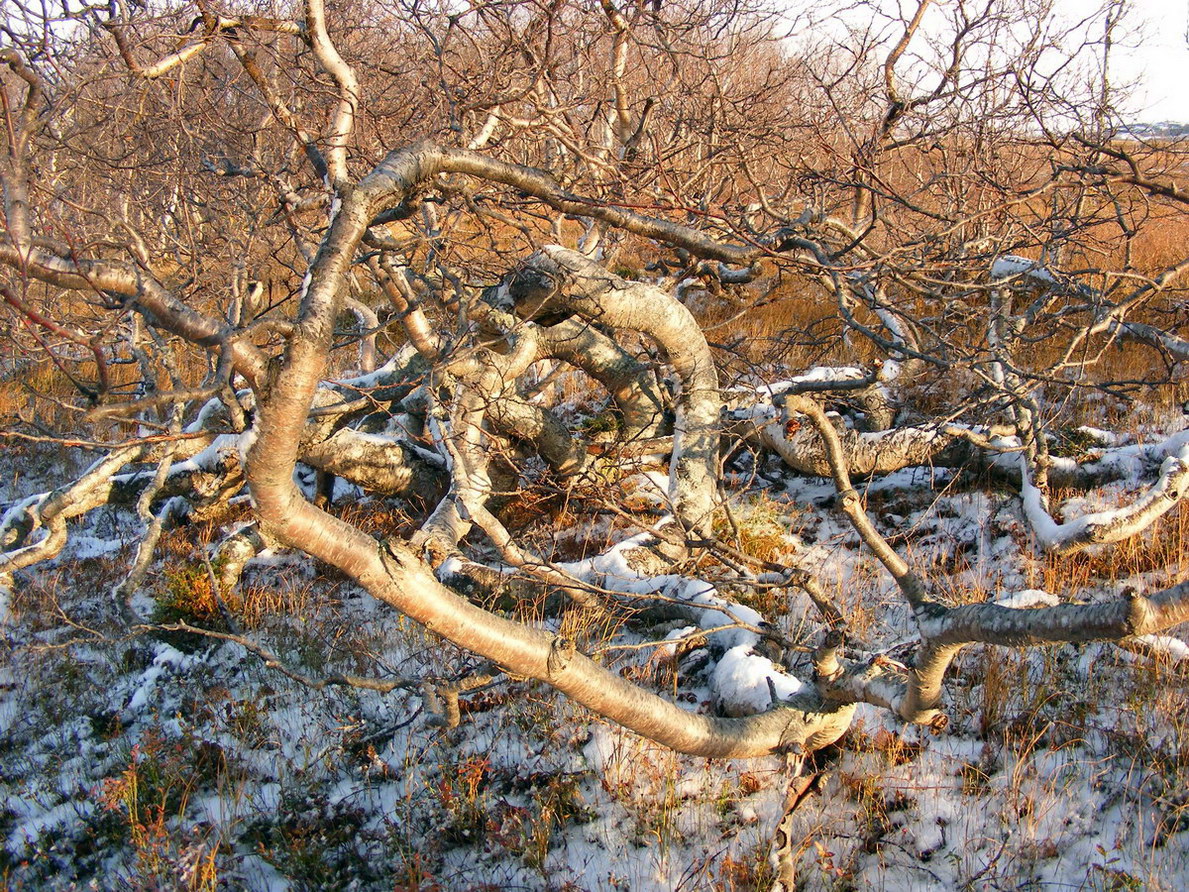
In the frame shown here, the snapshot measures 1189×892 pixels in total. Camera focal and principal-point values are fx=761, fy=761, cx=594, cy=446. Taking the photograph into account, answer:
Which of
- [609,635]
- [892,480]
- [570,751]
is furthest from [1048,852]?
[892,480]

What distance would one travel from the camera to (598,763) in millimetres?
4035

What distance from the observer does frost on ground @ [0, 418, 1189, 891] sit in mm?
3305

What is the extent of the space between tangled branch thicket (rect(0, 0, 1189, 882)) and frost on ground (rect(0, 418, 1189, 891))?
0.19 m

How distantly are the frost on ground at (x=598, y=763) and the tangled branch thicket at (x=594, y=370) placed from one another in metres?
0.19

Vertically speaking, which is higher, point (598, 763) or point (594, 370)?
point (594, 370)

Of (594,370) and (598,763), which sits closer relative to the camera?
(598,763)

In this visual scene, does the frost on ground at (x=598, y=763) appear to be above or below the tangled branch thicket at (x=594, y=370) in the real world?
below

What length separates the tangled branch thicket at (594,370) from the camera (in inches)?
89.4

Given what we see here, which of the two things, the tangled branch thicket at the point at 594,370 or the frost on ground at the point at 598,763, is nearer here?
the tangled branch thicket at the point at 594,370

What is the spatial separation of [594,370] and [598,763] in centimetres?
326

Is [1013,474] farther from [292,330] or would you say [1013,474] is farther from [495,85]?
[292,330]

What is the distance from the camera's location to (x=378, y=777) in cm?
423

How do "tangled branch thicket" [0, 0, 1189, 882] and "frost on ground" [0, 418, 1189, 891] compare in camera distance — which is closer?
"tangled branch thicket" [0, 0, 1189, 882]

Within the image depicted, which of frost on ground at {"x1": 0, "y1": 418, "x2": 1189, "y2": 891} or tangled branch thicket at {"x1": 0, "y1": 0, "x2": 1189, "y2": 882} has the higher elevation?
tangled branch thicket at {"x1": 0, "y1": 0, "x2": 1189, "y2": 882}
